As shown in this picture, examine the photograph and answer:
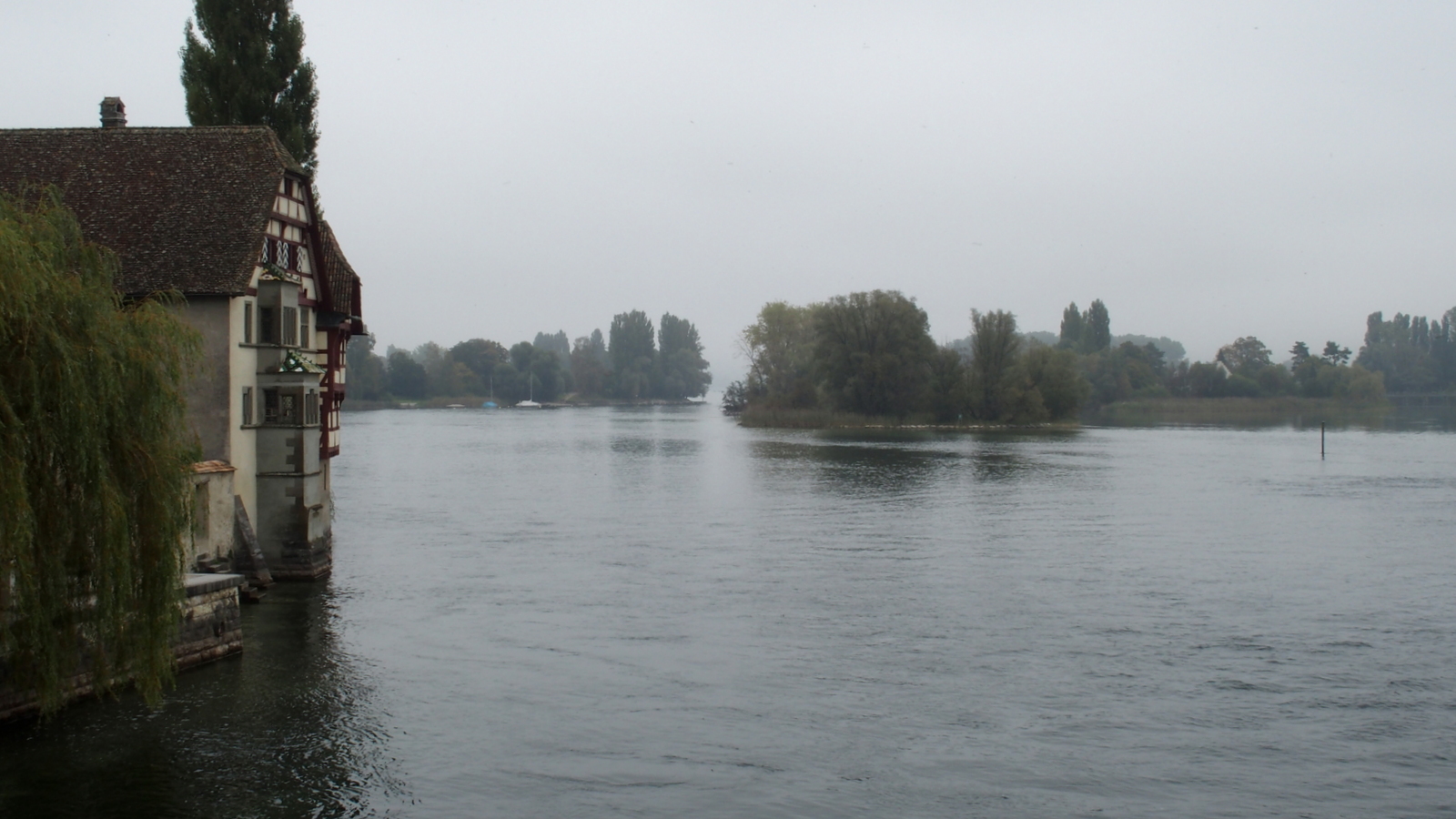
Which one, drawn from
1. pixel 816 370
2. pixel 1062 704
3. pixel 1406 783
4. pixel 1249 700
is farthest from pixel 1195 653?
pixel 816 370

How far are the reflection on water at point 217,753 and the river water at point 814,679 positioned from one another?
5 cm

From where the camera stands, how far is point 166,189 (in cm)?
2302

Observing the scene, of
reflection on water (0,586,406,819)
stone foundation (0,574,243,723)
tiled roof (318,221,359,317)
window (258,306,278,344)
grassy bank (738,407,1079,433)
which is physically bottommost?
reflection on water (0,586,406,819)

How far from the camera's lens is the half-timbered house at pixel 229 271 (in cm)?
2167

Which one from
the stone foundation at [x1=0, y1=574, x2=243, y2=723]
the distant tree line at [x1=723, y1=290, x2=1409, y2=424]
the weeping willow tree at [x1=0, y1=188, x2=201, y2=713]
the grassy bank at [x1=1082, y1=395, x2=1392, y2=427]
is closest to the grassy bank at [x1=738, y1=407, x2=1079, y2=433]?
the distant tree line at [x1=723, y1=290, x2=1409, y2=424]

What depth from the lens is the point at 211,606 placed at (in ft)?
56.9

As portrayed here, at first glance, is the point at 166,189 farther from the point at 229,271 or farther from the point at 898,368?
the point at 898,368

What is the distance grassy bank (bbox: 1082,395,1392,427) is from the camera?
133 metres

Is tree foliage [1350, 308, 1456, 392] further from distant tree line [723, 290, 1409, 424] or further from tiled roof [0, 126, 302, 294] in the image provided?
tiled roof [0, 126, 302, 294]

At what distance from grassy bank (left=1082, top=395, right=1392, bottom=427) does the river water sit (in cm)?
10061

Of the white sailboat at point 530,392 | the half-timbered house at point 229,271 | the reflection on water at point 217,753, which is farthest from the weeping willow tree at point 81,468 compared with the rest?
the white sailboat at point 530,392

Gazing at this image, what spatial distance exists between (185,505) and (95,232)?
1014cm

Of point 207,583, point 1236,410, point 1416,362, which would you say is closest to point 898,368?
point 1236,410

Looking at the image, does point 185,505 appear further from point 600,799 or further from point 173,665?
point 600,799
